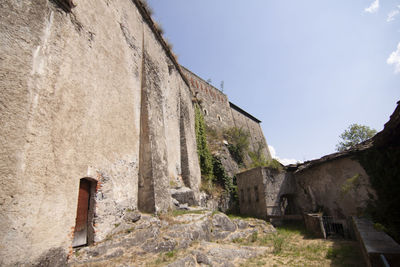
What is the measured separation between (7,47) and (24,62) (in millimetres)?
335

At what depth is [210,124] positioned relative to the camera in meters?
22.8

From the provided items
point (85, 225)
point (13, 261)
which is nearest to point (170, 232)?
point (85, 225)

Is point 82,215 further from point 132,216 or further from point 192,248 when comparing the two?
point 192,248

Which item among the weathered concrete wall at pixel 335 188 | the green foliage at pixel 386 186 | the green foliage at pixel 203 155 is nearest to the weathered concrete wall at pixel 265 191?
the weathered concrete wall at pixel 335 188

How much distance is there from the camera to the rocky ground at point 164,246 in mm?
4887

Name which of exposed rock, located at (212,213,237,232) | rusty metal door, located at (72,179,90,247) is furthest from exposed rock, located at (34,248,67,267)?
exposed rock, located at (212,213,237,232)

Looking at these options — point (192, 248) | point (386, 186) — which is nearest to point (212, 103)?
point (386, 186)

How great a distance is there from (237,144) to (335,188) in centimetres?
1020

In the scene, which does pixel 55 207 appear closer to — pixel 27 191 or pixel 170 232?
pixel 27 191

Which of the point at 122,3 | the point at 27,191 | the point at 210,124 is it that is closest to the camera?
the point at 27,191

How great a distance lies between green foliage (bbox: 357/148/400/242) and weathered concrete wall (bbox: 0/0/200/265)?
7.58 m

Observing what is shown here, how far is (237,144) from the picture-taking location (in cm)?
2045

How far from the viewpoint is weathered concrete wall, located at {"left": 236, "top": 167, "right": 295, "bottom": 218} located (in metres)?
13.1

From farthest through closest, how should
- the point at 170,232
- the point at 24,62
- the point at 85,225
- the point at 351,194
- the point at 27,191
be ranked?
the point at 351,194
the point at 170,232
the point at 85,225
the point at 24,62
the point at 27,191
